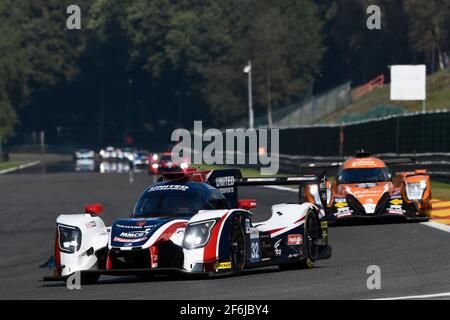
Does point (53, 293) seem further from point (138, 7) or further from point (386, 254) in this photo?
point (138, 7)

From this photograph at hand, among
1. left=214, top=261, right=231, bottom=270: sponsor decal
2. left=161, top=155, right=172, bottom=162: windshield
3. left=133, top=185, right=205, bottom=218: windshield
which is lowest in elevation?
left=161, top=155, right=172, bottom=162: windshield

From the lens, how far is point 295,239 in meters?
15.7

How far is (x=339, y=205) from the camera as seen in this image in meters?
23.1

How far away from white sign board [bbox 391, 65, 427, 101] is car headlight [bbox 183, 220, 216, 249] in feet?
125

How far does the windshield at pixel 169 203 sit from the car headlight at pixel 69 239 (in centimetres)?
105

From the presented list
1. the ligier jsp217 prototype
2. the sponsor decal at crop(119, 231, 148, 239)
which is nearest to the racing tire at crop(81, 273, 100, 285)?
the ligier jsp217 prototype

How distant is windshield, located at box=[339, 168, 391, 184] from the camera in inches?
941

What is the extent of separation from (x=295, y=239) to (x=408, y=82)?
37327mm

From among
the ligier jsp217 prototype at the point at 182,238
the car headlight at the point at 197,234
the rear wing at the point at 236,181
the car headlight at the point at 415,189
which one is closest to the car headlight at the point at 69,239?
the ligier jsp217 prototype at the point at 182,238

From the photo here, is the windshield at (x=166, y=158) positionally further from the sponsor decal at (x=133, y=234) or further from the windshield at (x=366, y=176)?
the sponsor decal at (x=133, y=234)

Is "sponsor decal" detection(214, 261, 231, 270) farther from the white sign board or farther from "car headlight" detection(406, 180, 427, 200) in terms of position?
the white sign board

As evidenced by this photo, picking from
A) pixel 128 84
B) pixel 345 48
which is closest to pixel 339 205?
pixel 345 48

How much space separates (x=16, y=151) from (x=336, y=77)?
4008cm

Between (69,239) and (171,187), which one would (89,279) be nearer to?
(69,239)
